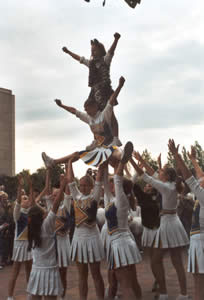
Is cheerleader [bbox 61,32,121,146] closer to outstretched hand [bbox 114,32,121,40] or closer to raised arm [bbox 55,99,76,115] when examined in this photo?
outstretched hand [bbox 114,32,121,40]

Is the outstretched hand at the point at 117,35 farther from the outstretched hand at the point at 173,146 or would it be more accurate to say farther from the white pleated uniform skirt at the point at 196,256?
the white pleated uniform skirt at the point at 196,256

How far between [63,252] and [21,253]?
780 mm

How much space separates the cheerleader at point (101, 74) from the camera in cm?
611

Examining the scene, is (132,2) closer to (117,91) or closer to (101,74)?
(117,91)

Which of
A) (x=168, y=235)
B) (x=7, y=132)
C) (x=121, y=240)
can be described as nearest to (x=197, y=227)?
(x=121, y=240)

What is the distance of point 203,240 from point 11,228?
23.5 ft

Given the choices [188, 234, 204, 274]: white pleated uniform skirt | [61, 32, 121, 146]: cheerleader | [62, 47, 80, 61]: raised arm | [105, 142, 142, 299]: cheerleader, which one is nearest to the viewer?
[188, 234, 204, 274]: white pleated uniform skirt

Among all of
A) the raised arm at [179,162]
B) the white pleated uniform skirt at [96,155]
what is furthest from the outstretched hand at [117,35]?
the raised arm at [179,162]

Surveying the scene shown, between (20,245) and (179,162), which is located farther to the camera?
(20,245)

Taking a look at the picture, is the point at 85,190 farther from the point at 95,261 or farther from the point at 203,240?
the point at 203,240

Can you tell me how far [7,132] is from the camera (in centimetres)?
4741

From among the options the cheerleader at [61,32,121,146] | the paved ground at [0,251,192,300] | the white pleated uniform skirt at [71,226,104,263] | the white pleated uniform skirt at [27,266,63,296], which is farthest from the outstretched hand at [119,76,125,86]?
the paved ground at [0,251,192,300]

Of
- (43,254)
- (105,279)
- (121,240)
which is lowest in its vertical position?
(105,279)

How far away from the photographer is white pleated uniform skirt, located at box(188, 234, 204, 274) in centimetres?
418
